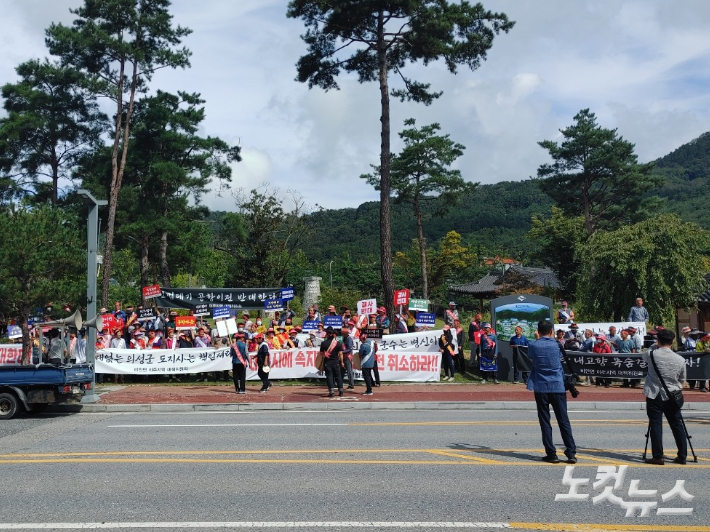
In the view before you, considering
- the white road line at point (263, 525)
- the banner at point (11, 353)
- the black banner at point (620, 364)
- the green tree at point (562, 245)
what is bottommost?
the white road line at point (263, 525)

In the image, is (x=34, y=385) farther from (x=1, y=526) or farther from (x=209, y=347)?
(x=1, y=526)

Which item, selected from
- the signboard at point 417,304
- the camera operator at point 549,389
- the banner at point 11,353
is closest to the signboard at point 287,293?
the signboard at point 417,304

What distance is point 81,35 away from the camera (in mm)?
32344

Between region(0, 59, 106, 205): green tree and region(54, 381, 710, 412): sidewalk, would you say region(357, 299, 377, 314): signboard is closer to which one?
region(54, 381, 710, 412): sidewalk

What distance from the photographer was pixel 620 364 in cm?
1955

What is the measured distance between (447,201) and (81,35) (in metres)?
29.0

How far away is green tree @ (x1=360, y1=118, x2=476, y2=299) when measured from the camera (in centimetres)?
5322

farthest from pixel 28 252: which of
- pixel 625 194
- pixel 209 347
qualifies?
pixel 625 194

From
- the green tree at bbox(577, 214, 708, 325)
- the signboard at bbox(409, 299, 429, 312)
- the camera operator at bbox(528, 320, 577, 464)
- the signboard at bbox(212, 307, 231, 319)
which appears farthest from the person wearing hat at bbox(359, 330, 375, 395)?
the green tree at bbox(577, 214, 708, 325)

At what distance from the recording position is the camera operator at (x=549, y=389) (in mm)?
9305

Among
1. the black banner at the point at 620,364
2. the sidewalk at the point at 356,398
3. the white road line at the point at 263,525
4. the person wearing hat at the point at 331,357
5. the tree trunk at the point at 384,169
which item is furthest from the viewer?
the tree trunk at the point at 384,169

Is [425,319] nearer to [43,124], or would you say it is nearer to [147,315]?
[147,315]

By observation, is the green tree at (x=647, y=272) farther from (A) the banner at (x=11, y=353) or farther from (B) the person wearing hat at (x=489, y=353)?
(A) the banner at (x=11, y=353)

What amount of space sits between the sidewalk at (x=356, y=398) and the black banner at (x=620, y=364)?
43 cm
